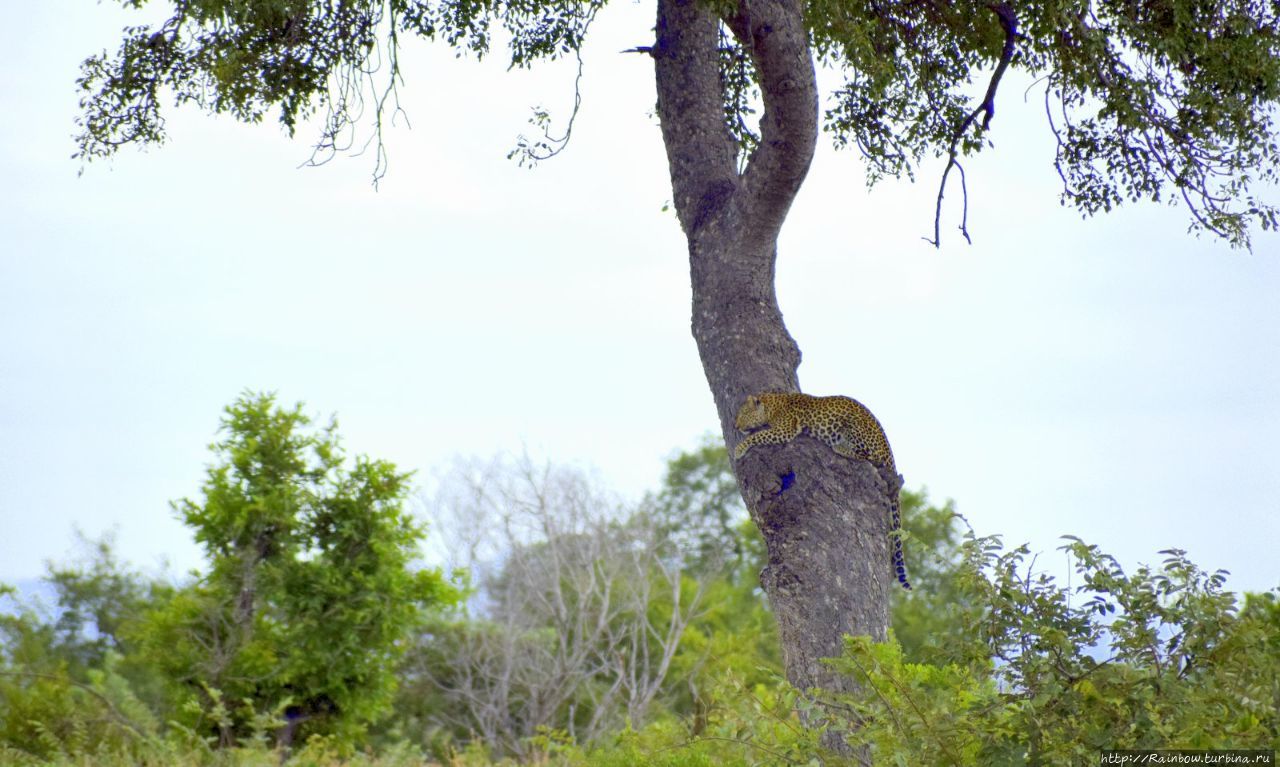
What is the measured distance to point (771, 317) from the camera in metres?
6.69

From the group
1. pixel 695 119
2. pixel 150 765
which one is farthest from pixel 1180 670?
pixel 150 765

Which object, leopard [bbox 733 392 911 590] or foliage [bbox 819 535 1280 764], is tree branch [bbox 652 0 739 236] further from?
foliage [bbox 819 535 1280 764]

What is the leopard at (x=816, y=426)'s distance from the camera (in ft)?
20.4

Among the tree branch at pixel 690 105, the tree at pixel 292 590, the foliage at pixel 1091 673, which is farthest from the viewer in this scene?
the tree at pixel 292 590

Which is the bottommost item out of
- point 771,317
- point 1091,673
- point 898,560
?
point 1091,673

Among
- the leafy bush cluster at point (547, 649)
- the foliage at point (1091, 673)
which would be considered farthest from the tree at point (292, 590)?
the foliage at point (1091, 673)

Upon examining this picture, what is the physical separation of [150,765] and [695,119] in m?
5.26

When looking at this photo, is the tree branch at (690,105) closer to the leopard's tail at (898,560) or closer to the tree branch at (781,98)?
the tree branch at (781,98)

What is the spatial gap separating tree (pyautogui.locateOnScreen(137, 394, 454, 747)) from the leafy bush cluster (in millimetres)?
28

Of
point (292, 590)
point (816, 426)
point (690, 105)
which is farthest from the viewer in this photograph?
point (292, 590)

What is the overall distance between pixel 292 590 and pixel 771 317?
8.10 meters

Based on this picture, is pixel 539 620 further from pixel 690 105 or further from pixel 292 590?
pixel 690 105

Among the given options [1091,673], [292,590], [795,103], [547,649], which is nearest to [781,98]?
[795,103]

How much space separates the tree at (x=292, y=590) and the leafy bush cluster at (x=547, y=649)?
1.1 inches
